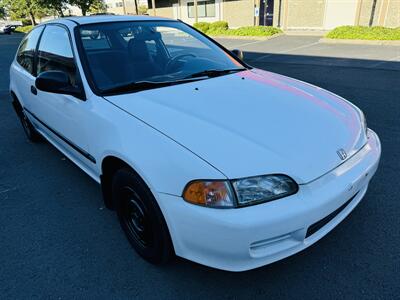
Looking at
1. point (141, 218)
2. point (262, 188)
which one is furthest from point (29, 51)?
point (262, 188)

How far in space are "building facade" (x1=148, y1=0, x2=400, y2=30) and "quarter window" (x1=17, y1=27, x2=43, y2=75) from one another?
17122 millimetres

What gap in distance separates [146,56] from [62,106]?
2.87ft

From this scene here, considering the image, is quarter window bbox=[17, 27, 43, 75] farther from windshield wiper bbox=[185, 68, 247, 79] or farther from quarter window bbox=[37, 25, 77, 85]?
windshield wiper bbox=[185, 68, 247, 79]

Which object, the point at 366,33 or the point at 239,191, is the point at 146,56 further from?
the point at 366,33

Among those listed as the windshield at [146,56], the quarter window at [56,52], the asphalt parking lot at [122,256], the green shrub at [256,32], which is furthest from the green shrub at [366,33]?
the quarter window at [56,52]

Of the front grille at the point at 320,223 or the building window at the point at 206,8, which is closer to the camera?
the front grille at the point at 320,223

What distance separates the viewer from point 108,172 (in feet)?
8.14

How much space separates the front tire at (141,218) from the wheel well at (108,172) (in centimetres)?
9

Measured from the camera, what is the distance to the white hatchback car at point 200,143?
1.72 metres

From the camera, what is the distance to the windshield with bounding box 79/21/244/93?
2598mm

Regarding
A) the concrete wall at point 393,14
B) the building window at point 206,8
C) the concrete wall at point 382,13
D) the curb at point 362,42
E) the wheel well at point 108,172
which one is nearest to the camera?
the wheel well at point 108,172

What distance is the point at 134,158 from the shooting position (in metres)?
1.98

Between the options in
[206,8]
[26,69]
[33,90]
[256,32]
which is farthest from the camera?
[206,8]

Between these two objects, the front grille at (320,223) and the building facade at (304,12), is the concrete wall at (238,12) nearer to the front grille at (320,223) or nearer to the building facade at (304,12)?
the building facade at (304,12)
